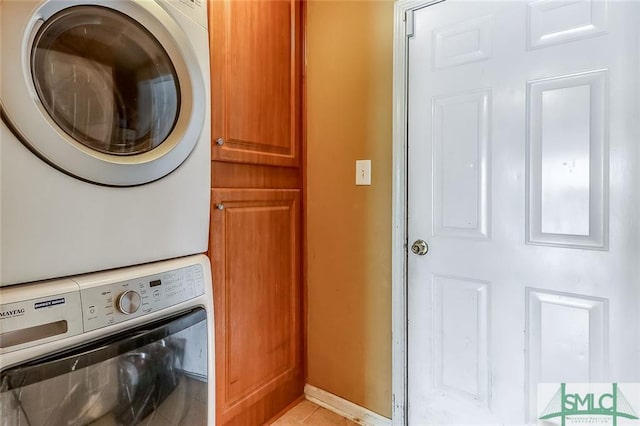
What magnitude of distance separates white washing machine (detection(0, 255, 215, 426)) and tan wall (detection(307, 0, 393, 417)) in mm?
671

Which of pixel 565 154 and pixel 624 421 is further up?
pixel 565 154

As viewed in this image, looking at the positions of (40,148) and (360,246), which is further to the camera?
(360,246)

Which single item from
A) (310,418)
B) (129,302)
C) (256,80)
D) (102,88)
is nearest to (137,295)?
(129,302)

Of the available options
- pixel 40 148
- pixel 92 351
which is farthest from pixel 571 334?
pixel 40 148

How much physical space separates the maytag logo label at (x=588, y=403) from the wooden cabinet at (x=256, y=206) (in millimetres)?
1009

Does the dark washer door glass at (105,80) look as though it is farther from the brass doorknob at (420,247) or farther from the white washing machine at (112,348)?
the brass doorknob at (420,247)

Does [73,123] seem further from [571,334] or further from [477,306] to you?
[571,334]

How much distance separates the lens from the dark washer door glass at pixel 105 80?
75 cm

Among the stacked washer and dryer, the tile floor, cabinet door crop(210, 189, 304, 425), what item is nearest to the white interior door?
the tile floor

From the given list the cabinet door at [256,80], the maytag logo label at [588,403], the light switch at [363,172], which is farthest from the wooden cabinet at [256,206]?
the maytag logo label at [588,403]

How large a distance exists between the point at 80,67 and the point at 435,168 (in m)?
1.15

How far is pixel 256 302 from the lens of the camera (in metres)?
1.39

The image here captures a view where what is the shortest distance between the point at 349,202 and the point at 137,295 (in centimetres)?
94

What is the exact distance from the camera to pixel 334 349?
5.25 ft
